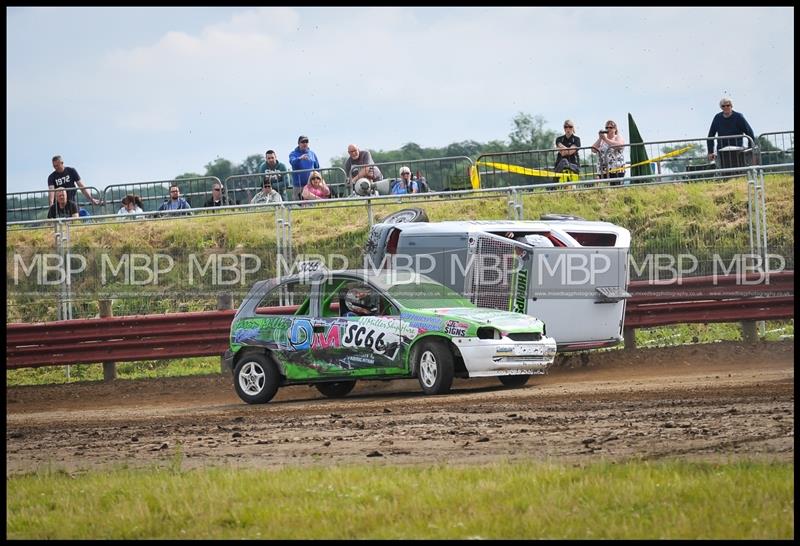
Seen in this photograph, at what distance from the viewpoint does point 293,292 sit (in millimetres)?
20625

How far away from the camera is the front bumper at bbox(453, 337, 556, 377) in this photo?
16094 millimetres

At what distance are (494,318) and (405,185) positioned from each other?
7.84 metres

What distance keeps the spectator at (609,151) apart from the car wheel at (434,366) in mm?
8998

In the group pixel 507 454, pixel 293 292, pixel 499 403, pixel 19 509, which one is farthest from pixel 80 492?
pixel 293 292

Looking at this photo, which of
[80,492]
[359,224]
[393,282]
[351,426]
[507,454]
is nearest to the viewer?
[80,492]

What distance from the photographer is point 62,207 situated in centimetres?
2525

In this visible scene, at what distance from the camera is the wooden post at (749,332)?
2011 centimetres

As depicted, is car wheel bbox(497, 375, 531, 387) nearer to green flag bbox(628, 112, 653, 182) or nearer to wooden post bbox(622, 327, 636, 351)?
wooden post bbox(622, 327, 636, 351)

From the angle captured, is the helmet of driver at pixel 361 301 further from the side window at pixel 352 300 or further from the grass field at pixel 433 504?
the grass field at pixel 433 504

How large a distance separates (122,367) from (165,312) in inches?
47.7

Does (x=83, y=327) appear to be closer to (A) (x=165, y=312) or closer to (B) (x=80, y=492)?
(A) (x=165, y=312)

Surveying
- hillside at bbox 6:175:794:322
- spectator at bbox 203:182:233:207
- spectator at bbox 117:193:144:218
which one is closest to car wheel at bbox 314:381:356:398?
hillside at bbox 6:175:794:322

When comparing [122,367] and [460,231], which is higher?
[460,231]

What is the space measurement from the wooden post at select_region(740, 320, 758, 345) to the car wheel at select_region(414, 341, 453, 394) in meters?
6.00
